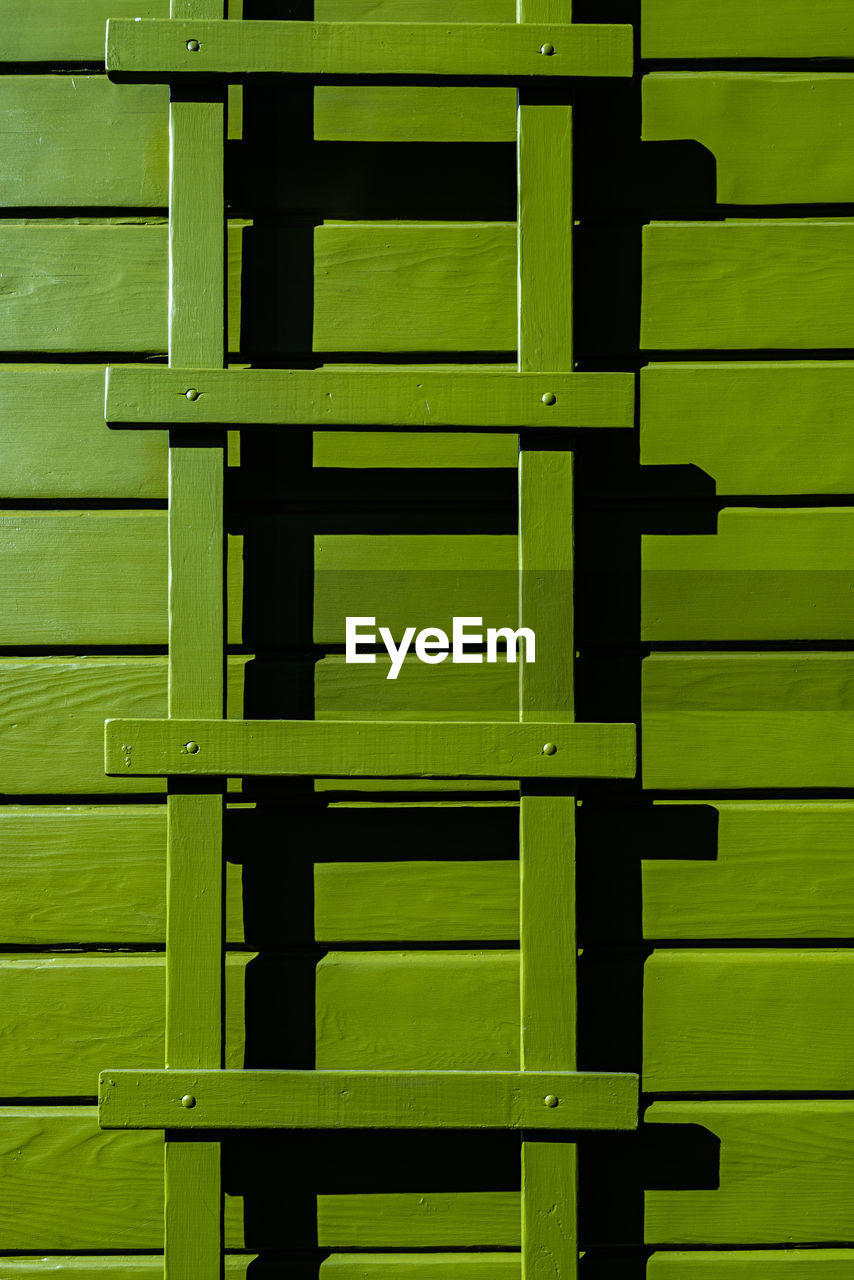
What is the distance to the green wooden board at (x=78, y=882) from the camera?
0.98m

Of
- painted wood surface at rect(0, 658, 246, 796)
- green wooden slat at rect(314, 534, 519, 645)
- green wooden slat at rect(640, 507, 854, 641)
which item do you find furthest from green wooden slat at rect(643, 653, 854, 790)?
painted wood surface at rect(0, 658, 246, 796)

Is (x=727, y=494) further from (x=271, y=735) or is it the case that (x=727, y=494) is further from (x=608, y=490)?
(x=271, y=735)

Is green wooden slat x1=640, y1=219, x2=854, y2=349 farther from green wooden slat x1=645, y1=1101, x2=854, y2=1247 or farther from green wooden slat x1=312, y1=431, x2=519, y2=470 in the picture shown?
green wooden slat x1=645, y1=1101, x2=854, y2=1247

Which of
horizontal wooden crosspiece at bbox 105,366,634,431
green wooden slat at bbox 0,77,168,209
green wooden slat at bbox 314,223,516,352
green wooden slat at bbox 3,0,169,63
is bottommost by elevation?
horizontal wooden crosspiece at bbox 105,366,634,431

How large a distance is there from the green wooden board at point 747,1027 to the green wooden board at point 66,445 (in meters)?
0.77

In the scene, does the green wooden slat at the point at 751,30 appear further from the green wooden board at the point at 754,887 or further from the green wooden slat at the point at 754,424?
the green wooden board at the point at 754,887

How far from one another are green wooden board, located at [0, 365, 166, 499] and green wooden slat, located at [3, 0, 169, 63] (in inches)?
13.4

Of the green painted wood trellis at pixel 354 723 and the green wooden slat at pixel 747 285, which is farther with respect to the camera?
the green wooden slat at pixel 747 285

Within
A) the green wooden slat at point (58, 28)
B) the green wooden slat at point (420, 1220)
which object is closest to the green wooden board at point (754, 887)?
the green wooden slat at point (420, 1220)

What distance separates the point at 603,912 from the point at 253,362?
70 centimetres

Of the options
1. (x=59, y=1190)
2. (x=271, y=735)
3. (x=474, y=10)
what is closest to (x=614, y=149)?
(x=474, y=10)

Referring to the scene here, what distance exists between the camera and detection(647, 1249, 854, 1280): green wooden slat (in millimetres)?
970

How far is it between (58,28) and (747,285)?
2.61 ft

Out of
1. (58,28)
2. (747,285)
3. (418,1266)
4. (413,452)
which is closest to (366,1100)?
(418,1266)
